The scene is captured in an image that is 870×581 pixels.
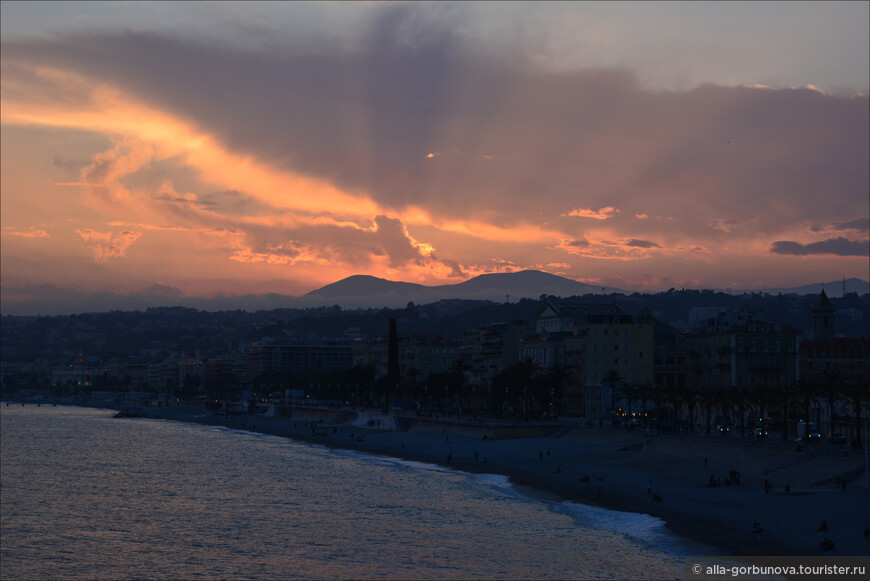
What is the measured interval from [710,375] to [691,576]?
285ft

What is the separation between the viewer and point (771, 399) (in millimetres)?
77562

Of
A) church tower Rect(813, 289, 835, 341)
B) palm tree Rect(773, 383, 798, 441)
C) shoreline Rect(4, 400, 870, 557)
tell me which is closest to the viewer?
shoreline Rect(4, 400, 870, 557)

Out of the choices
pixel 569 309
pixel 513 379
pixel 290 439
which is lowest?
pixel 290 439

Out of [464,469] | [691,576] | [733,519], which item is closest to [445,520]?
[733,519]

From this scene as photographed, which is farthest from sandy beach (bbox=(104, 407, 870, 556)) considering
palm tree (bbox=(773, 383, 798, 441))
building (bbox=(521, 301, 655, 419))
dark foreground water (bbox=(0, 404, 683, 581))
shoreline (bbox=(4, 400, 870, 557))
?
building (bbox=(521, 301, 655, 419))

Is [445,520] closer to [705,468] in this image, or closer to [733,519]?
[733,519]

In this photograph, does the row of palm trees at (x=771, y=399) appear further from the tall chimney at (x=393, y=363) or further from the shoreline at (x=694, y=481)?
the tall chimney at (x=393, y=363)

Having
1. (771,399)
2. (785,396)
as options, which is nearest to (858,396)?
(785,396)

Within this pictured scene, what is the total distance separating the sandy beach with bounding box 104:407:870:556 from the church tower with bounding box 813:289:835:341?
264 ft

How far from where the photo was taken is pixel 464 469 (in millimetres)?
85625

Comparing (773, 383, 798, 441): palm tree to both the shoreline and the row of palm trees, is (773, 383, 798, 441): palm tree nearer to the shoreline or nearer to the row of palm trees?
the row of palm trees

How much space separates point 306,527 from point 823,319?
421 ft

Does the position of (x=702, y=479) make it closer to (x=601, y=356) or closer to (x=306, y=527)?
(x=306, y=527)

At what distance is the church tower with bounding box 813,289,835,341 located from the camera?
164125 mm
